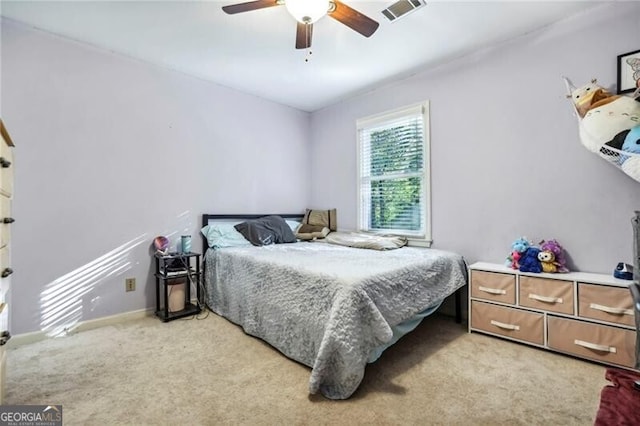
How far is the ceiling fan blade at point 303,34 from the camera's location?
1.78m

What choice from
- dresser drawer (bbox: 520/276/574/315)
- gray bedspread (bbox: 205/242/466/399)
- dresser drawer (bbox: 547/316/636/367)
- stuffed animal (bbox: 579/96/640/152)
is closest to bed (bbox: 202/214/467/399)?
gray bedspread (bbox: 205/242/466/399)

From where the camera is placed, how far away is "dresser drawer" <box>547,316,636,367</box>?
1833 millimetres

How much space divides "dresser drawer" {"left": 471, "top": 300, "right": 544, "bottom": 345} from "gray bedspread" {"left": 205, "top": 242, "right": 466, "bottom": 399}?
0.88 feet

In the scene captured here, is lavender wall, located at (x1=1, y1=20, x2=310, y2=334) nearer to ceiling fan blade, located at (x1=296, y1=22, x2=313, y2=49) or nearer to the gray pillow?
the gray pillow

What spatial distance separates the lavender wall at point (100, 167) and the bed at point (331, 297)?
2.41 feet

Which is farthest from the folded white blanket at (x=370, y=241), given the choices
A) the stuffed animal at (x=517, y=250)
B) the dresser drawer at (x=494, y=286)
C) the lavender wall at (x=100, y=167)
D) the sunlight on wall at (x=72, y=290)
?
the sunlight on wall at (x=72, y=290)

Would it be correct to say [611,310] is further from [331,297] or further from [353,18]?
[353,18]

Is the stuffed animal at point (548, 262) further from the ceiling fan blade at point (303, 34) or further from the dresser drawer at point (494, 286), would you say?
the ceiling fan blade at point (303, 34)

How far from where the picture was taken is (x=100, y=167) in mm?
2629

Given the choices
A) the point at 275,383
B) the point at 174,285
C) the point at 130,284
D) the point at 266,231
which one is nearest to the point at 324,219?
the point at 266,231

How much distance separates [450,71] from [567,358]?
101 inches

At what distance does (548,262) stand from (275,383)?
2.11 metres

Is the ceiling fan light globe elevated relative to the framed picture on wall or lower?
elevated

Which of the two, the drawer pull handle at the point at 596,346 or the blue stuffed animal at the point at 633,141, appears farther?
the drawer pull handle at the point at 596,346
